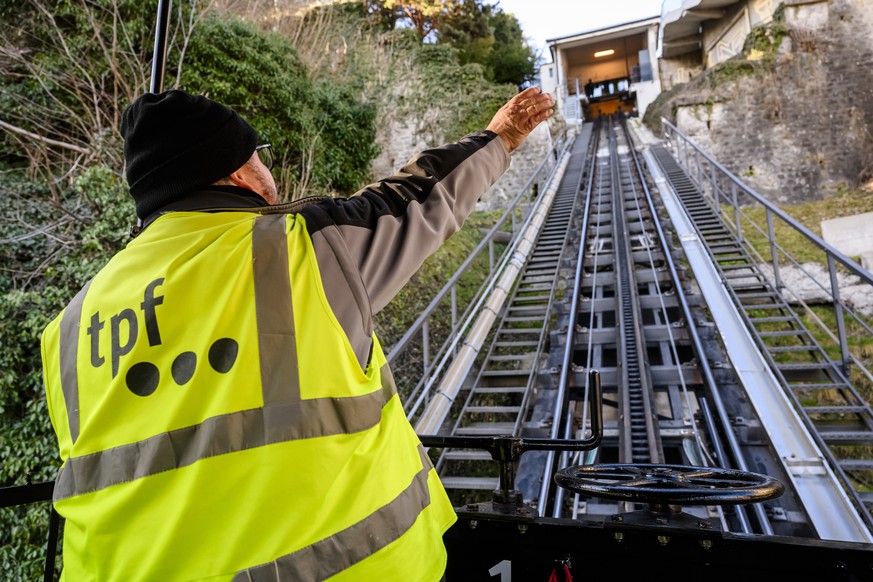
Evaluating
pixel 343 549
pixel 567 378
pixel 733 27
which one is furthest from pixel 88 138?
pixel 733 27

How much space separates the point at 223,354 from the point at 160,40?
163cm

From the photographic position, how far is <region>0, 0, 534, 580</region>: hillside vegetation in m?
4.09

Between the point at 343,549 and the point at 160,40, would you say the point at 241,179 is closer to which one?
the point at 343,549

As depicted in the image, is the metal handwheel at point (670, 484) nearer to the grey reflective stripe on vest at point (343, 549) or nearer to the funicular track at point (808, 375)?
the grey reflective stripe on vest at point (343, 549)

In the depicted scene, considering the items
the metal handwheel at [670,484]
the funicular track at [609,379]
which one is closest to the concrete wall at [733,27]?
the funicular track at [609,379]

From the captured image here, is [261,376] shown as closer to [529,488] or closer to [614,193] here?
[529,488]

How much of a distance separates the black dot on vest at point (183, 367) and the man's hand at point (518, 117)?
1.01 metres

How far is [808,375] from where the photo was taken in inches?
176

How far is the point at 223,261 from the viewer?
997 mm

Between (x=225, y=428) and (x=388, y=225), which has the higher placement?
(x=388, y=225)

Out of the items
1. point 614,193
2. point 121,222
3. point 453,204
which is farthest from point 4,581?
point 614,193

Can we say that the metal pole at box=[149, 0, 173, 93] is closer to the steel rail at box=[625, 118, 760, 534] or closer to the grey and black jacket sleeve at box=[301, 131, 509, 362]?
the grey and black jacket sleeve at box=[301, 131, 509, 362]

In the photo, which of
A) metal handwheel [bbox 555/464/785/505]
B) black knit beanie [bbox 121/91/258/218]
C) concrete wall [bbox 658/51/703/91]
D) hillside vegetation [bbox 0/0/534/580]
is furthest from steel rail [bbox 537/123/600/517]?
concrete wall [bbox 658/51/703/91]

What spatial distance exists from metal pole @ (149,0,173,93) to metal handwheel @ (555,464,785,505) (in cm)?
205
